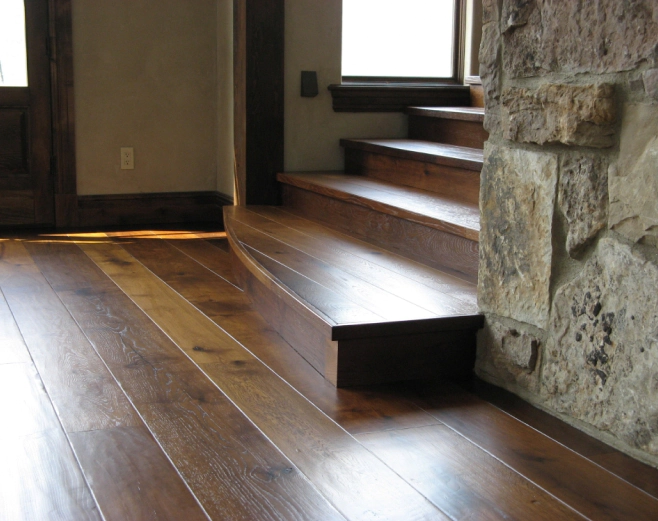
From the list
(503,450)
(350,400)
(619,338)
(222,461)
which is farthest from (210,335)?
(619,338)

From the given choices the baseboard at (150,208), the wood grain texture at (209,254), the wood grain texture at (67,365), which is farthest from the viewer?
the baseboard at (150,208)

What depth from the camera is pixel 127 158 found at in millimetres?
4277

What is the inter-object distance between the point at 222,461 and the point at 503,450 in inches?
22.5

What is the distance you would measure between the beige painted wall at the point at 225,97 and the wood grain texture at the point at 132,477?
2686mm

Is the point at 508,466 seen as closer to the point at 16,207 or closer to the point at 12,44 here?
the point at 16,207

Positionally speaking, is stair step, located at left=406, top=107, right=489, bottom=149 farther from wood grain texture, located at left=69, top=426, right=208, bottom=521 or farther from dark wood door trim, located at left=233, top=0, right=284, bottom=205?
wood grain texture, located at left=69, top=426, right=208, bottom=521

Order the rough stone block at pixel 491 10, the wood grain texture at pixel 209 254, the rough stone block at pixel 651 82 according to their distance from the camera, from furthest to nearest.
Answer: the wood grain texture at pixel 209 254
the rough stone block at pixel 491 10
the rough stone block at pixel 651 82

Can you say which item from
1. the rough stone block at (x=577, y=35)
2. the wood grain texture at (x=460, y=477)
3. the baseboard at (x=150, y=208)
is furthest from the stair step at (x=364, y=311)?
Result: the baseboard at (x=150, y=208)

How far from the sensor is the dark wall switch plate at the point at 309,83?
3.80 metres

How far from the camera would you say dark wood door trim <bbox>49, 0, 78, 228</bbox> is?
13.2 feet

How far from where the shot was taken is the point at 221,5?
4.26m

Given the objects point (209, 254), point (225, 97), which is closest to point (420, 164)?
point (209, 254)

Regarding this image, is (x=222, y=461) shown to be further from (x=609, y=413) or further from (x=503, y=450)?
(x=609, y=413)

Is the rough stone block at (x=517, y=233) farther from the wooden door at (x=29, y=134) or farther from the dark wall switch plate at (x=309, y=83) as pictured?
the wooden door at (x=29, y=134)
